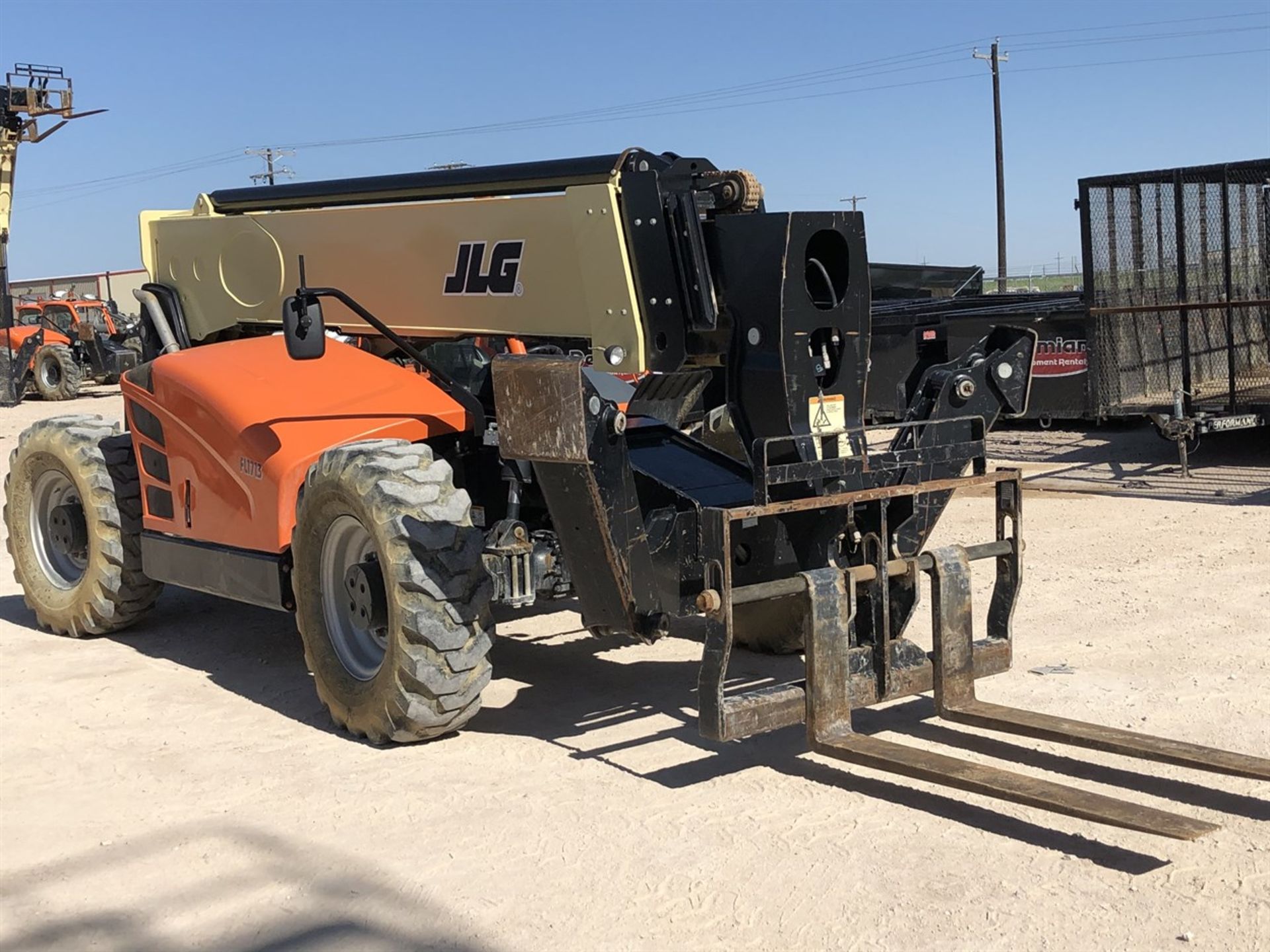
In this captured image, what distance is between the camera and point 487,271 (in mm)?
6609

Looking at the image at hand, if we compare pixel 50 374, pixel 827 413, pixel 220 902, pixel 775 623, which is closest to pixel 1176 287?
pixel 775 623

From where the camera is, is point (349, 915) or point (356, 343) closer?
point (349, 915)

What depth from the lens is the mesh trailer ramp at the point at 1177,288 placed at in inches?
576

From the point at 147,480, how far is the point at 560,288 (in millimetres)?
2849

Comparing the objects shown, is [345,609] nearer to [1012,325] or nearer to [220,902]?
[220,902]

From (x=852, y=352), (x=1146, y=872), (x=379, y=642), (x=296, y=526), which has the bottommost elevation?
(x=1146, y=872)

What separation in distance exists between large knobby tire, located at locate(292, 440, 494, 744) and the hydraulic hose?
8.08 ft

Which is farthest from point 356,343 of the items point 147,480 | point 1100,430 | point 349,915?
point 1100,430

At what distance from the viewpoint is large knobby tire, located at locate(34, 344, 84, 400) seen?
3053cm

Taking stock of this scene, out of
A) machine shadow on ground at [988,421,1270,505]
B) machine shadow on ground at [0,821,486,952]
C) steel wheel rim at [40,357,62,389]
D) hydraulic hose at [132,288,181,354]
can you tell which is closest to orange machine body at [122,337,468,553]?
hydraulic hose at [132,288,181,354]

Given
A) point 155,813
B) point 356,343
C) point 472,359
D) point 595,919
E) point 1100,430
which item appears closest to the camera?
point 595,919

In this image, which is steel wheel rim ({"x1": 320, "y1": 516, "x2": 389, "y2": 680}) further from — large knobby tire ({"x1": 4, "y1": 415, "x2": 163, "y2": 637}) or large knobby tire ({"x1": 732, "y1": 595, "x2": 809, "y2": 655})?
large knobby tire ({"x1": 4, "y1": 415, "x2": 163, "y2": 637})

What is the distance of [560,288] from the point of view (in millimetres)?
6289

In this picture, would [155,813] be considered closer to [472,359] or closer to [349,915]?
[349,915]
